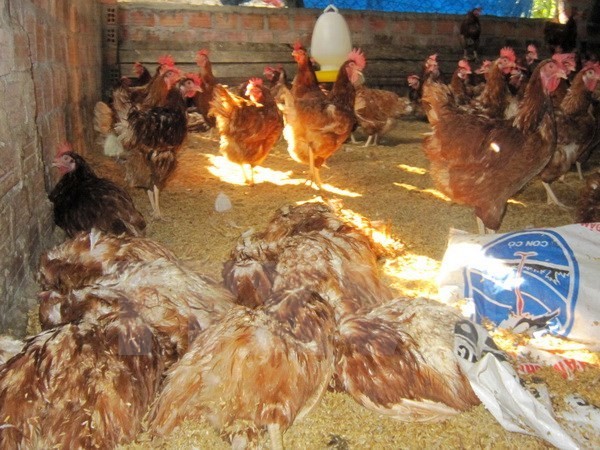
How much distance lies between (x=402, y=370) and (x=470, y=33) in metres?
8.19

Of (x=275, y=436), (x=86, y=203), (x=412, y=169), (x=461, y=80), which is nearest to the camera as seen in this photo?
(x=275, y=436)

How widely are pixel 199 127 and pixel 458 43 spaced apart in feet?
16.9

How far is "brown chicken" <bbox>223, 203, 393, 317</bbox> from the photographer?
6.94 feet

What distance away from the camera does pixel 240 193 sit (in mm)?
4648

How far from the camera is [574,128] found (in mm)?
4395

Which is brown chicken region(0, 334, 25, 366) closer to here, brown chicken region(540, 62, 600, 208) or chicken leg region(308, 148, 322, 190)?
chicken leg region(308, 148, 322, 190)

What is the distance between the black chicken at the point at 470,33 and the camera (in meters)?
8.43

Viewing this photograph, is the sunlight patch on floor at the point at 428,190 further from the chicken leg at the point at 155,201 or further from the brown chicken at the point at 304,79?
the chicken leg at the point at 155,201

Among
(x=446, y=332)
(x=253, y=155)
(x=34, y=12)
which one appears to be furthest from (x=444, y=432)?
(x=253, y=155)

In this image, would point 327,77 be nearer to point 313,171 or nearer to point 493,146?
point 313,171

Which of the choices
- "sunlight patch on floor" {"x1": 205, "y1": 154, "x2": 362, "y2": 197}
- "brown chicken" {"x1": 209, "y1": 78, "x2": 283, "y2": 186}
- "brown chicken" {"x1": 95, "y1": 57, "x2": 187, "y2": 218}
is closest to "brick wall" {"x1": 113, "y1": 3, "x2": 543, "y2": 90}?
"sunlight patch on floor" {"x1": 205, "y1": 154, "x2": 362, "y2": 197}

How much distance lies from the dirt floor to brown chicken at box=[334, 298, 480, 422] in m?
0.10

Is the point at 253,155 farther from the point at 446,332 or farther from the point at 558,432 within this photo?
the point at 558,432

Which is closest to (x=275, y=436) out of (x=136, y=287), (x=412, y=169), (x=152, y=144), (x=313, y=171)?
(x=136, y=287)
